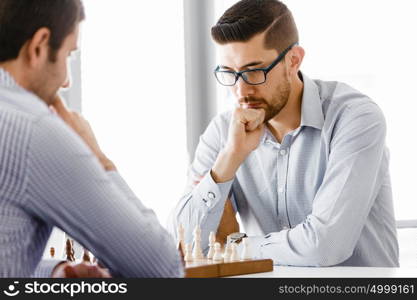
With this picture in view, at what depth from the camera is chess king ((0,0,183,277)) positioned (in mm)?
1361

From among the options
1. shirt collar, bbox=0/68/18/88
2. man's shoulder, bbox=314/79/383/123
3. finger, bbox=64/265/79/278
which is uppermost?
shirt collar, bbox=0/68/18/88

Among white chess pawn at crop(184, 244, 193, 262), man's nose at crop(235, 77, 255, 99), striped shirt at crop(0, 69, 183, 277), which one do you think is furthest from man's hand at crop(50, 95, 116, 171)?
man's nose at crop(235, 77, 255, 99)

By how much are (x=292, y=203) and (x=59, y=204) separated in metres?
1.79

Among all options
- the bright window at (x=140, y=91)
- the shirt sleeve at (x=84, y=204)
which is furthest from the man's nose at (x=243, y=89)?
the shirt sleeve at (x=84, y=204)

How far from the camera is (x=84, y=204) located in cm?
139

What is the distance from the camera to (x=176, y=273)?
1535 millimetres

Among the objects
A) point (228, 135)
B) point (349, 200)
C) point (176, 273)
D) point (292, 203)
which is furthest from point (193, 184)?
point (176, 273)

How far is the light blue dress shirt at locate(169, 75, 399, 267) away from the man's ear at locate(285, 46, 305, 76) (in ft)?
0.29

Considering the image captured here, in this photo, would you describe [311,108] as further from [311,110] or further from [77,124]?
[77,124]

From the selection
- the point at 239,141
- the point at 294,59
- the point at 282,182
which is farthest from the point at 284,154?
the point at 294,59

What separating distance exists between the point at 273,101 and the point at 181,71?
5.80 ft

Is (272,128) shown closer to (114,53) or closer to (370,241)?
(370,241)

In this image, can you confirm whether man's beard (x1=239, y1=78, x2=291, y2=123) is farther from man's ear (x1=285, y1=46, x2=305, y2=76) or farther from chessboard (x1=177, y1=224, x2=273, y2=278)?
chessboard (x1=177, y1=224, x2=273, y2=278)

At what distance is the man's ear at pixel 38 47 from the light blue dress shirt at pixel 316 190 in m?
1.46
